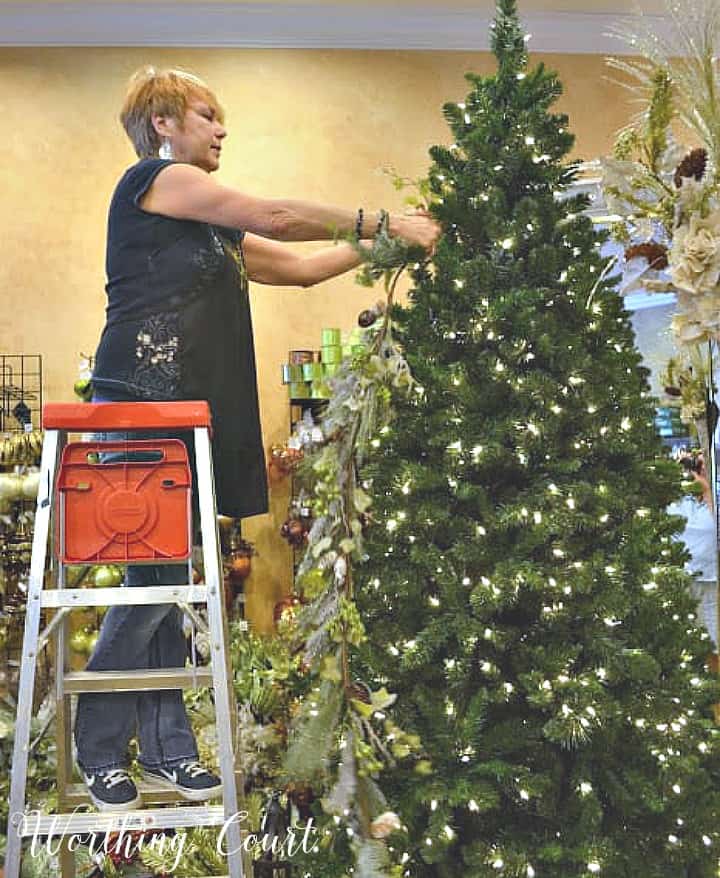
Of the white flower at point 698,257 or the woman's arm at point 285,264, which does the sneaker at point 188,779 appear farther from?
the white flower at point 698,257

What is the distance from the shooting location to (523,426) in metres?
1.94

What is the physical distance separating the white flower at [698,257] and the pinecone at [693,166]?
0.27ft

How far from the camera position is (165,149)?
7.59 ft

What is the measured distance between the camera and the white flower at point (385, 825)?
184 cm

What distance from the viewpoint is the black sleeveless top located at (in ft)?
7.00

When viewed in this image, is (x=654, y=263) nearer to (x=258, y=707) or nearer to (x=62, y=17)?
(x=258, y=707)

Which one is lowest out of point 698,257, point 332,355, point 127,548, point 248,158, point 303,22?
point 127,548

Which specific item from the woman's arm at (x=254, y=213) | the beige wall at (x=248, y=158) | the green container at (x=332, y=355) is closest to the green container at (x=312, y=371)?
the green container at (x=332, y=355)

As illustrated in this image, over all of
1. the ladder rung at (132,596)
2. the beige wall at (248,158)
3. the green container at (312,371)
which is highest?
the beige wall at (248,158)

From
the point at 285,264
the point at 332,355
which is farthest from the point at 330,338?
the point at 285,264

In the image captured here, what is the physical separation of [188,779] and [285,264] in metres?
1.09

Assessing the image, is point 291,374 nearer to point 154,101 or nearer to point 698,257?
point 154,101

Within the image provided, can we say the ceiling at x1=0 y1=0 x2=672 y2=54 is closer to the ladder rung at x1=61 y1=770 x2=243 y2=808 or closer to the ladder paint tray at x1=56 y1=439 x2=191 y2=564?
the ladder paint tray at x1=56 y1=439 x2=191 y2=564

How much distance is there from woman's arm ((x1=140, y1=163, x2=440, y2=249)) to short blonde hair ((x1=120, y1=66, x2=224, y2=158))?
0.21 m
